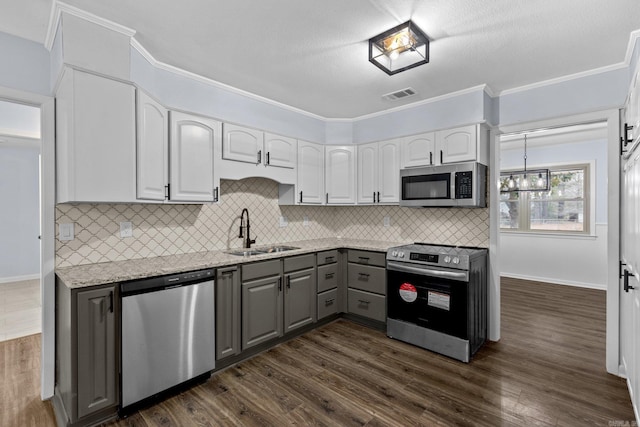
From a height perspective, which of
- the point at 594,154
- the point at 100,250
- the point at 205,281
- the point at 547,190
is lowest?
the point at 205,281

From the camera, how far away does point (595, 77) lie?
2797 mm

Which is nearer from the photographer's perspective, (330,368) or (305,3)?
(305,3)

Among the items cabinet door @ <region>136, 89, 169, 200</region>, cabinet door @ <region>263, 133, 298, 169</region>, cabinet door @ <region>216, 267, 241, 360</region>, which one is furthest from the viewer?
cabinet door @ <region>263, 133, 298, 169</region>

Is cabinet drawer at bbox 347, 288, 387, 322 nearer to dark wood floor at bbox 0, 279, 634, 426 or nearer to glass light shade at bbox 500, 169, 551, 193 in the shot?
dark wood floor at bbox 0, 279, 634, 426

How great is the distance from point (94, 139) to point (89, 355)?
1376mm

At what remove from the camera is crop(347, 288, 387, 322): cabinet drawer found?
141 inches

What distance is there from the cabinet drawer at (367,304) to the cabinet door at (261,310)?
101cm

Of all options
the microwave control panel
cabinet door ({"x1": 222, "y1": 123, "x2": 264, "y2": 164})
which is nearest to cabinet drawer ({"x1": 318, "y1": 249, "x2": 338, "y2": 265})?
cabinet door ({"x1": 222, "y1": 123, "x2": 264, "y2": 164})

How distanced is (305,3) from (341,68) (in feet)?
2.95

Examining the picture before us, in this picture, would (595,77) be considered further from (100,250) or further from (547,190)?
(100,250)

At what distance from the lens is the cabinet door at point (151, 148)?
2.35m

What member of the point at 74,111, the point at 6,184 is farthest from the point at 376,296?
the point at 6,184

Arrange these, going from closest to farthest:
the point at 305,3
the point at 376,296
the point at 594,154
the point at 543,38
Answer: the point at 305,3
the point at 543,38
the point at 376,296
the point at 594,154

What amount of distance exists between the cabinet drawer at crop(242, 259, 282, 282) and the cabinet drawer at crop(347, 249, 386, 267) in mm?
1016
